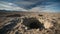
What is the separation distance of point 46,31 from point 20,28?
748 mm

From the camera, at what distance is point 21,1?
9.62m

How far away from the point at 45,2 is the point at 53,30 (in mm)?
5417

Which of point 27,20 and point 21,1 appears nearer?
point 27,20

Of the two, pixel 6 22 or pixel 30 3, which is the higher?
pixel 30 3

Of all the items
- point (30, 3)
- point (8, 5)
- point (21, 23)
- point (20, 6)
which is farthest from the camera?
point (30, 3)

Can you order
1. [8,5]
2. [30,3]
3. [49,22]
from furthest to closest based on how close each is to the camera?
[30,3]
[8,5]
[49,22]

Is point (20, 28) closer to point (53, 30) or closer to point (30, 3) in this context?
point (53, 30)

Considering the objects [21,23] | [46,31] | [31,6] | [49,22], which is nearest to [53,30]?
[46,31]

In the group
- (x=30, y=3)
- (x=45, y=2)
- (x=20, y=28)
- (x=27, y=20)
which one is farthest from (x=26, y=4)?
(x=20, y=28)

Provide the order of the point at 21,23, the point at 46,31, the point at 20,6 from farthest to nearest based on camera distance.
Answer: the point at 20,6 → the point at 21,23 → the point at 46,31

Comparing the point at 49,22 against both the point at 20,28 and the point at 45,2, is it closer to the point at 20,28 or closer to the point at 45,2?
the point at 20,28

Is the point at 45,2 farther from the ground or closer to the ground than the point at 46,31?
farther from the ground

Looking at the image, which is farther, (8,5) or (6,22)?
(8,5)

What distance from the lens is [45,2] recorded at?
948cm
